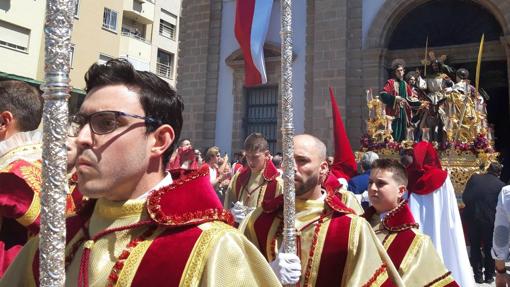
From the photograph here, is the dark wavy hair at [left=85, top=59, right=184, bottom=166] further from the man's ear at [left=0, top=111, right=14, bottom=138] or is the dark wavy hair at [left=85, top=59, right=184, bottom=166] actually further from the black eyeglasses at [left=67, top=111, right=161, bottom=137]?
the man's ear at [left=0, top=111, right=14, bottom=138]

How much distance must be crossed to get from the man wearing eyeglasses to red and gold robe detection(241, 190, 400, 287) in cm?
120

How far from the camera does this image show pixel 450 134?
1121 cm

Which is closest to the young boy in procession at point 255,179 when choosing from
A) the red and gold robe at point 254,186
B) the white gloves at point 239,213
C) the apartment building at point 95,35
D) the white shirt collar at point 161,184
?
the red and gold robe at point 254,186

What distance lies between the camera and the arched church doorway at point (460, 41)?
43.2 ft

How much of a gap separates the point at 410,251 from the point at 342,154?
2.77 metres

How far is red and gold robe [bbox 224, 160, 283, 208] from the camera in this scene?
5802 millimetres

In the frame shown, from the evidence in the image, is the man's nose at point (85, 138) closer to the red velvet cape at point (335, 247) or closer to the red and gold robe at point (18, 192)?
the red and gold robe at point (18, 192)

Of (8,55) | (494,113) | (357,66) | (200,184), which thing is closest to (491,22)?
(494,113)

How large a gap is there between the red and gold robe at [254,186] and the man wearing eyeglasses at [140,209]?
152 inches

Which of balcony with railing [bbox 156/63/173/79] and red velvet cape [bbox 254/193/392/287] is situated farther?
balcony with railing [bbox 156/63/173/79]

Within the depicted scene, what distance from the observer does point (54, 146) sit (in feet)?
3.66

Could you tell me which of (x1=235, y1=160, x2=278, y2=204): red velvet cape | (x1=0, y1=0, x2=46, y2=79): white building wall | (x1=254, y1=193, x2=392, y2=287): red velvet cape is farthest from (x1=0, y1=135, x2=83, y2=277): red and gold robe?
(x1=0, y1=0, x2=46, y2=79): white building wall

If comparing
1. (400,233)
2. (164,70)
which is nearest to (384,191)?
(400,233)

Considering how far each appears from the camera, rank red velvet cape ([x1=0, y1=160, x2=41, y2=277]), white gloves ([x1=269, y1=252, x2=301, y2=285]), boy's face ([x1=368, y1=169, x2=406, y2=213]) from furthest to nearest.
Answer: boy's face ([x1=368, y1=169, x2=406, y2=213]), white gloves ([x1=269, y1=252, x2=301, y2=285]), red velvet cape ([x1=0, y1=160, x2=41, y2=277])
